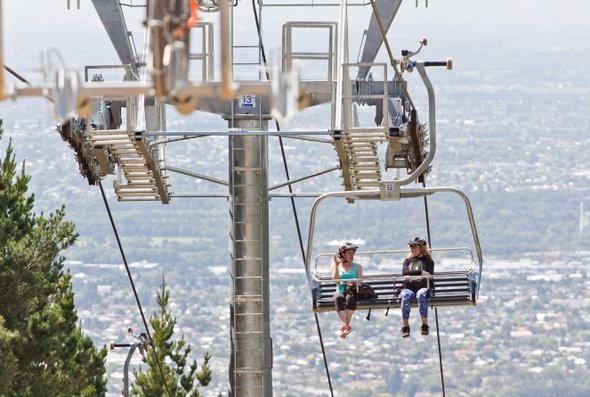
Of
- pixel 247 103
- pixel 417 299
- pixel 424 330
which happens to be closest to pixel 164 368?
pixel 247 103

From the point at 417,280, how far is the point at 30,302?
10.6 metres

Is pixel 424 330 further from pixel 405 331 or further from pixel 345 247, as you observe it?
pixel 345 247

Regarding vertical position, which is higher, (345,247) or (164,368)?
(164,368)

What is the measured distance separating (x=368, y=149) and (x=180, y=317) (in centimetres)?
14758

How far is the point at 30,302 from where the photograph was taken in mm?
31875

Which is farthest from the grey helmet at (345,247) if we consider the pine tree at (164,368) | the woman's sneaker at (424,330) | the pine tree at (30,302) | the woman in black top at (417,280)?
the pine tree at (164,368)

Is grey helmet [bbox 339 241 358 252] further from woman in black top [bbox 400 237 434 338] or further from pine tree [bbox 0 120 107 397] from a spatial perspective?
pine tree [bbox 0 120 107 397]

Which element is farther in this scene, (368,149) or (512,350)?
(512,350)

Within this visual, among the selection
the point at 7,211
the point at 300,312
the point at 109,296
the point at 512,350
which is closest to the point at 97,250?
the point at 109,296

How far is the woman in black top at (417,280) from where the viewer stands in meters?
22.2

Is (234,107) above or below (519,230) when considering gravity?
below

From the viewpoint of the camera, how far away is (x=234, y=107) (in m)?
26.6

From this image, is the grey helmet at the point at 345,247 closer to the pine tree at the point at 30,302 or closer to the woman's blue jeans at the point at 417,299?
the woman's blue jeans at the point at 417,299

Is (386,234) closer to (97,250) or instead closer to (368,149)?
(97,250)
